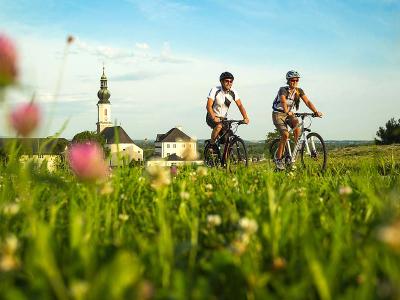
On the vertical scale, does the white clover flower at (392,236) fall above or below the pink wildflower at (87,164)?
below

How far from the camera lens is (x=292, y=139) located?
35.4ft

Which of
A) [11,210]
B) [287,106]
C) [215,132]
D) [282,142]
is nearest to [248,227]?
[11,210]

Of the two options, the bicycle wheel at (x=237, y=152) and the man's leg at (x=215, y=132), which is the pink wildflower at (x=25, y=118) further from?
the man's leg at (x=215, y=132)

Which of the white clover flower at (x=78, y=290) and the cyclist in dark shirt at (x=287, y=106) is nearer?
the white clover flower at (x=78, y=290)

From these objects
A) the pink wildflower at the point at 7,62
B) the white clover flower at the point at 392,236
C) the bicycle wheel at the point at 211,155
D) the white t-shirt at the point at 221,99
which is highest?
the white t-shirt at the point at 221,99

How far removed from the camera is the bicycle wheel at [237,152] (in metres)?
9.61

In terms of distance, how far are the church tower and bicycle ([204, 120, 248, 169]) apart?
6684 inches

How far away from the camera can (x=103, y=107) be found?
179250 millimetres

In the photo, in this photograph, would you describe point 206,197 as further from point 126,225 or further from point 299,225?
point 299,225

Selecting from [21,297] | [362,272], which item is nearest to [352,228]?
[362,272]

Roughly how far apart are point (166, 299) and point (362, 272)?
2.48ft

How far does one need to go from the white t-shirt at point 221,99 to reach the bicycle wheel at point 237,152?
2.27 ft

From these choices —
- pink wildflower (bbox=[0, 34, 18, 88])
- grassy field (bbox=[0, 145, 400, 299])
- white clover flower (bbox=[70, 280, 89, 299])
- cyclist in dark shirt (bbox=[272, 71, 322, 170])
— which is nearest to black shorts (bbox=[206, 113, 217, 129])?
cyclist in dark shirt (bbox=[272, 71, 322, 170])

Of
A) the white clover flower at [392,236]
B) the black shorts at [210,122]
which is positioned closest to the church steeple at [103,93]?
the black shorts at [210,122]
